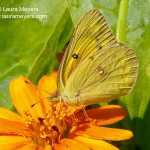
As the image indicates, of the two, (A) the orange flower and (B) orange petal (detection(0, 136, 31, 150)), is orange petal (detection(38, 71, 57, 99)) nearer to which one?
(A) the orange flower

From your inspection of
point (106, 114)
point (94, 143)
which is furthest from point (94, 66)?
point (94, 143)

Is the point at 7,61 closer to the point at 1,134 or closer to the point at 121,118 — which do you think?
the point at 1,134

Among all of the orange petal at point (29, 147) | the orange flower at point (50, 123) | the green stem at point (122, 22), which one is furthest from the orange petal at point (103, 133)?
the green stem at point (122, 22)

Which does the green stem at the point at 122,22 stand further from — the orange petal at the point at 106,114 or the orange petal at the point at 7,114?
the orange petal at the point at 7,114

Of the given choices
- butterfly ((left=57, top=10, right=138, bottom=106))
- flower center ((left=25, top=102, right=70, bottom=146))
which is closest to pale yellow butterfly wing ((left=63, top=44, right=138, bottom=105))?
butterfly ((left=57, top=10, right=138, bottom=106))

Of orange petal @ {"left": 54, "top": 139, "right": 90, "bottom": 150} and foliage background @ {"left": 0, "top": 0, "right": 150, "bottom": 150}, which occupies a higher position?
foliage background @ {"left": 0, "top": 0, "right": 150, "bottom": 150}

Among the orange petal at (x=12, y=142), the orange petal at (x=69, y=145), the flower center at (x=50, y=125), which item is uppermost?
the flower center at (x=50, y=125)
